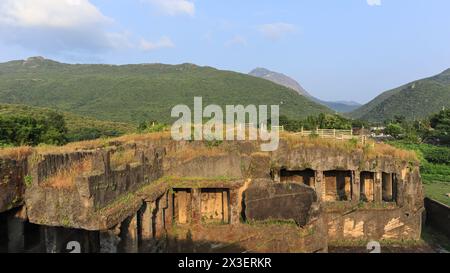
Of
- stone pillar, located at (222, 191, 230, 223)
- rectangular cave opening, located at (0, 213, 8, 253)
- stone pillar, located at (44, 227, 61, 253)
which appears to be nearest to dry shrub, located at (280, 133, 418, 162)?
stone pillar, located at (222, 191, 230, 223)

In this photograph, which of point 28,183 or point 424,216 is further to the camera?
point 424,216

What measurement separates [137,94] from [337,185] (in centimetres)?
7448

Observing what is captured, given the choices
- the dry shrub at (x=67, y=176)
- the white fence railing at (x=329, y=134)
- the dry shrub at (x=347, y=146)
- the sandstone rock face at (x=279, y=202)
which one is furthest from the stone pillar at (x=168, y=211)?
the white fence railing at (x=329, y=134)

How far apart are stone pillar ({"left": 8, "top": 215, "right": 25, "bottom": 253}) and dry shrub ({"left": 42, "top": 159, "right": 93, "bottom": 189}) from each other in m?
1.98

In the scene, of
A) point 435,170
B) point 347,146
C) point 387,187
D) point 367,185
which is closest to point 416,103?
point 435,170

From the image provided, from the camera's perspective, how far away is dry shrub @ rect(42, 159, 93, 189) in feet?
26.1

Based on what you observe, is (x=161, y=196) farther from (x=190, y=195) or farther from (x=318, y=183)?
(x=318, y=183)

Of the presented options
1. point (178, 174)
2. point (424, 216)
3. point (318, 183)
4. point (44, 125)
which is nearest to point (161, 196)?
point (178, 174)

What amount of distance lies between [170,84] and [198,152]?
82282mm

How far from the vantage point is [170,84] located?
95.1 m

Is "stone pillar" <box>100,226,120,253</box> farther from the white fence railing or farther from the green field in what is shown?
the green field

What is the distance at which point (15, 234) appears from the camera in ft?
32.4

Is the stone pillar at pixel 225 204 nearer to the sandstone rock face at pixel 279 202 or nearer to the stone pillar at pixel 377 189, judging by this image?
the sandstone rock face at pixel 279 202

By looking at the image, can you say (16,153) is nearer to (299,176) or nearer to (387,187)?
(299,176)
